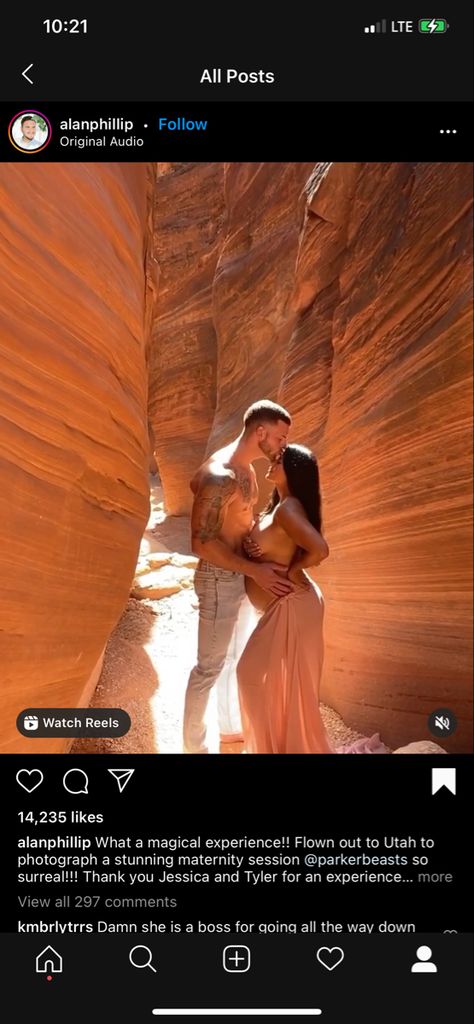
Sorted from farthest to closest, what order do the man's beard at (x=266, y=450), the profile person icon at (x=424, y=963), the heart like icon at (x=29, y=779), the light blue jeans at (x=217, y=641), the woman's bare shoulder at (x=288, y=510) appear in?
the light blue jeans at (x=217, y=641) < the man's beard at (x=266, y=450) < the woman's bare shoulder at (x=288, y=510) < the heart like icon at (x=29, y=779) < the profile person icon at (x=424, y=963)

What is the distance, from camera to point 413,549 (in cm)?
201

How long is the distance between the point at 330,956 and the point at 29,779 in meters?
0.64

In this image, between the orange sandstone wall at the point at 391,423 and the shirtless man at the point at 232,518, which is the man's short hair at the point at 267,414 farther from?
the orange sandstone wall at the point at 391,423

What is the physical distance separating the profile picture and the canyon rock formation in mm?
71

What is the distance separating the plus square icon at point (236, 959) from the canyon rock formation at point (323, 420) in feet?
1.69

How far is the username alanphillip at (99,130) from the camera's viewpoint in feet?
3.64

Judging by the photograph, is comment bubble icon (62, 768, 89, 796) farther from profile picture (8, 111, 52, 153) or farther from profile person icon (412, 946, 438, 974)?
profile picture (8, 111, 52, 153)

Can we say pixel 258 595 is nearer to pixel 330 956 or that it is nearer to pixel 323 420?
pixel 330 956

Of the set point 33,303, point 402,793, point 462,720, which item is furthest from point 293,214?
point 402,793

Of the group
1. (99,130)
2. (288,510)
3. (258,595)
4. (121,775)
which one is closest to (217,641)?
(258,595)

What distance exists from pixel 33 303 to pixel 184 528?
17.9 ft

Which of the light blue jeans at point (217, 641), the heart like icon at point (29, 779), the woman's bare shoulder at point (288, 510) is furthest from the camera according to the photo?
the light blue jeans at point (217, 641)

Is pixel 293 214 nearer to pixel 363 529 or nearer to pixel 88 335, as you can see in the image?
pixel 363 529

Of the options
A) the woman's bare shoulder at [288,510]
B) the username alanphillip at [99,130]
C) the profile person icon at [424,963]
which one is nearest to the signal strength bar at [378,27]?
the username alanphillip at [99,130]
